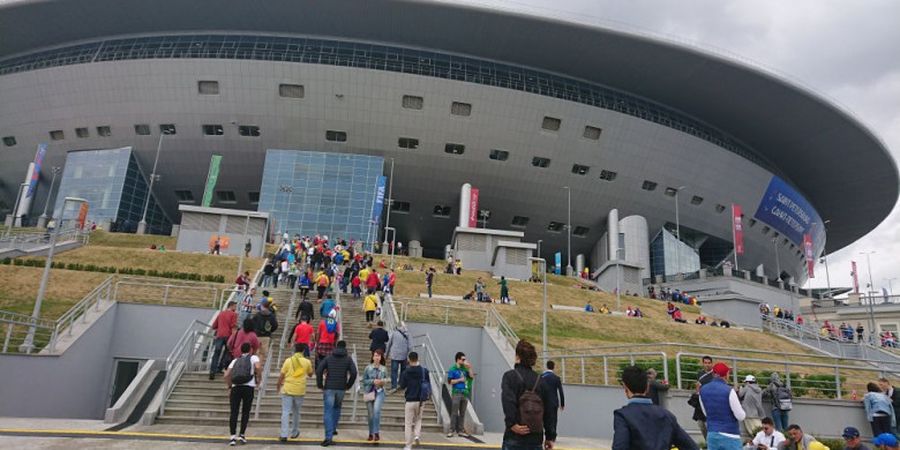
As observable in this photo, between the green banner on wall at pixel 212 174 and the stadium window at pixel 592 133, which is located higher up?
the stadium window at pixel 592 133

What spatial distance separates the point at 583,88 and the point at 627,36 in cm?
641

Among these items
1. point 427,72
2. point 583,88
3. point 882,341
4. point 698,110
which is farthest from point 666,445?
point 698,110

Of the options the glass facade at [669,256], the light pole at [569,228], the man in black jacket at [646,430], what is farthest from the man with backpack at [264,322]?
the glass facade at [669,256]

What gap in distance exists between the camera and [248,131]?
1810 inches

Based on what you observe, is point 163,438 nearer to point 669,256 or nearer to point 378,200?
point 378,200

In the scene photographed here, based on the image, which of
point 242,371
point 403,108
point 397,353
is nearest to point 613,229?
point 403,108

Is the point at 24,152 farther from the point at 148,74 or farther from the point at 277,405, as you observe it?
the point at 277,405

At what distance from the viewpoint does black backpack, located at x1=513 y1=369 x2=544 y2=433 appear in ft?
15.8

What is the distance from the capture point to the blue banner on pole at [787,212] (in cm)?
5481

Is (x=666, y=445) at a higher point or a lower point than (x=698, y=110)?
lower

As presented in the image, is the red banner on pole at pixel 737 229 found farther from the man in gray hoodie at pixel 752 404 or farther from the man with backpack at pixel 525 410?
the man with backpack at pixel 525 410

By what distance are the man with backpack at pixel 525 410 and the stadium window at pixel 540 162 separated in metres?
43.5

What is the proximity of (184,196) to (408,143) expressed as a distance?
70.0ft

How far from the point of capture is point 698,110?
51062 mm
